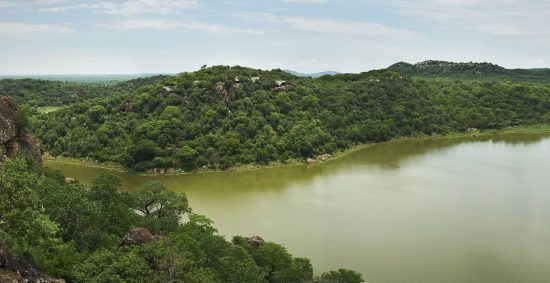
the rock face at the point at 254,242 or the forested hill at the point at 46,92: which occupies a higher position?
the forested hill at the point at 46,92

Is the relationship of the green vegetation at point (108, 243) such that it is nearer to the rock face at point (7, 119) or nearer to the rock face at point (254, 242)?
the rock face at point (254, 242)

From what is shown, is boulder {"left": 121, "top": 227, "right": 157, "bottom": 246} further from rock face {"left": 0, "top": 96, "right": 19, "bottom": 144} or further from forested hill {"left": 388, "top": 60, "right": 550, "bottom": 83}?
forested hill {"left": 388, "top": 60, "right": 550, "bottom": 83}

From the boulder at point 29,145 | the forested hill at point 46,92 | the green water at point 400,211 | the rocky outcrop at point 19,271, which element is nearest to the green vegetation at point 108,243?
the rocky outcrop at point 19,271

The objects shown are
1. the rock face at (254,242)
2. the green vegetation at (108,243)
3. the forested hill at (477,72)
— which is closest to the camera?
the green vegetation at (108,243)

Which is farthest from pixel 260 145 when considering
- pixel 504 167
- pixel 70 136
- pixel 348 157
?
pixel 504 167

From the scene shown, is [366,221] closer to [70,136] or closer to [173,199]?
[173,199]

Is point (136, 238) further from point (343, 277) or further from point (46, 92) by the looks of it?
point (46, 92)
